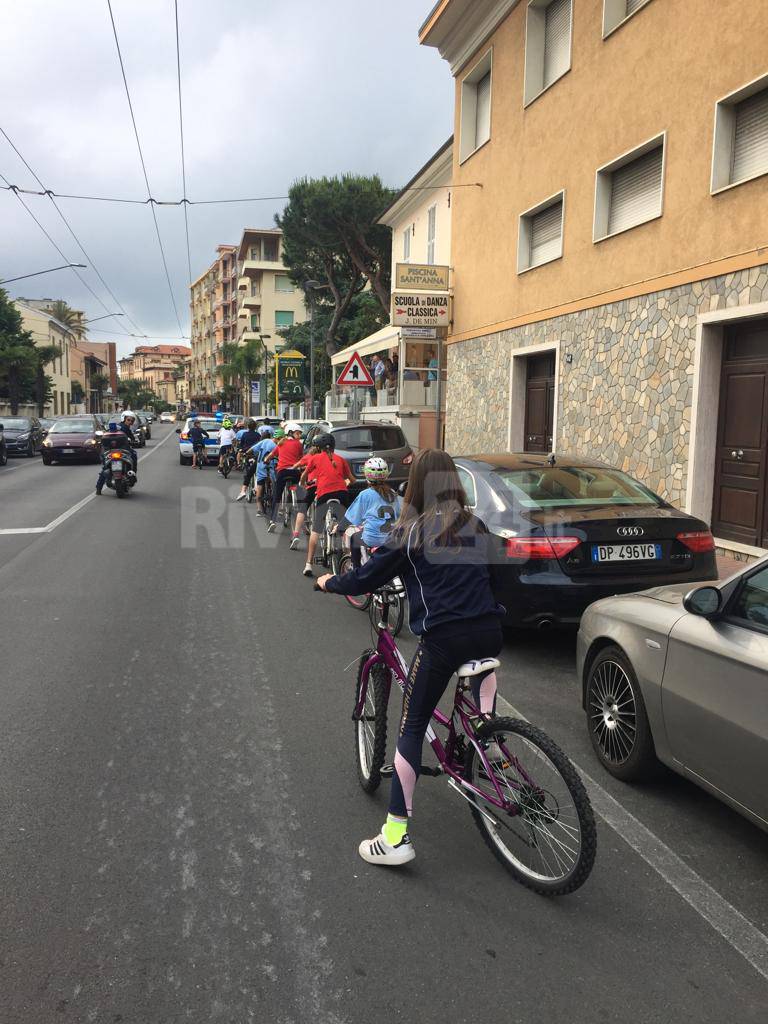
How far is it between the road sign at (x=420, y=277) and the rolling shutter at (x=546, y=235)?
3.47 meters

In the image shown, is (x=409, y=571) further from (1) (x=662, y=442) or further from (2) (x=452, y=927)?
(1) (x=662, y=442)

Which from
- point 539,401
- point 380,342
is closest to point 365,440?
point 539,401

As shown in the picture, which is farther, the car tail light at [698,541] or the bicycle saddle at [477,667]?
the car tail light at [698,541]

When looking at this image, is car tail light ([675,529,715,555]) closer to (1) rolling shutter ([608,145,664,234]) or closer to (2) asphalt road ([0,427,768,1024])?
(2) asphalt road ([0,427,768,1024])

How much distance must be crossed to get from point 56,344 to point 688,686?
3129 inches

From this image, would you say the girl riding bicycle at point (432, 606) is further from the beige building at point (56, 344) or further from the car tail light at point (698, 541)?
the beige building at point (56, 344)

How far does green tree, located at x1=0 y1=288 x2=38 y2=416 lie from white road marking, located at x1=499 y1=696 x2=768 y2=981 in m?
45.1

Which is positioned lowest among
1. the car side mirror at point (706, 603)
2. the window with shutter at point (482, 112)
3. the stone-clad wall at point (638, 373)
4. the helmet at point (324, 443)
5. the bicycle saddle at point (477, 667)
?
the bicycle saddle at point (477, 667)

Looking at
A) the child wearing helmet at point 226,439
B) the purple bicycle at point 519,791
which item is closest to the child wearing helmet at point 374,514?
the purple bicycle at point 519,791

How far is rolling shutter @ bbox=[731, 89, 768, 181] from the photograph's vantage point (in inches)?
385

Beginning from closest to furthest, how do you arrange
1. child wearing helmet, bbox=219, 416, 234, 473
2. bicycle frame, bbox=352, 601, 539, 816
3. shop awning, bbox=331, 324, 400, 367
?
bicycle frame, bbox=352, 601, 539, 816
child wearing helmet, bbox=219, 416, 234, 473
shop awning, bbox=331, 324, 400, 367

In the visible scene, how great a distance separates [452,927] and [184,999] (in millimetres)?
908

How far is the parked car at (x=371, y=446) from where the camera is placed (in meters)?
14.7

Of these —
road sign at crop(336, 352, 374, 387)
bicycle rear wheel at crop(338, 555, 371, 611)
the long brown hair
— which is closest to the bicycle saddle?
the long brown hair
